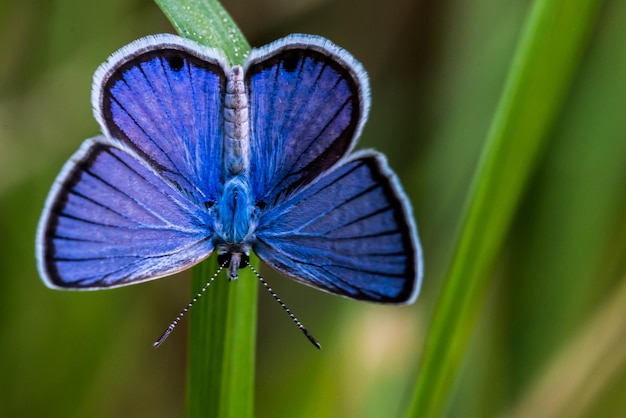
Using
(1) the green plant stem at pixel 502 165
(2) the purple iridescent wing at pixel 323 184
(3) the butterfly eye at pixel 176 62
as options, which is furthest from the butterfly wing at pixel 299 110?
(1) the green plant stem at pixel 502 165

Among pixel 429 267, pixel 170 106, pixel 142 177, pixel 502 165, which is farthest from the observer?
pixel 429 267

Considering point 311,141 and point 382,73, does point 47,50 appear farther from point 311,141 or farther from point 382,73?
point 382,73

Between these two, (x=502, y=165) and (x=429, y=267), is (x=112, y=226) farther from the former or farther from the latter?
(x=429, y=267)

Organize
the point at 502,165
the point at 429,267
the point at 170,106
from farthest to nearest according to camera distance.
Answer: the point at 429,267
the point at 170,106
the point at 502,165

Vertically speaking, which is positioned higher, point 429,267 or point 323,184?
point 323,184

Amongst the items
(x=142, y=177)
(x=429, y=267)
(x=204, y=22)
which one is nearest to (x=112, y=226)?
(x=142, y=177)

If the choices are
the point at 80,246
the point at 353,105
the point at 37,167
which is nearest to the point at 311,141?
the point at 353,105

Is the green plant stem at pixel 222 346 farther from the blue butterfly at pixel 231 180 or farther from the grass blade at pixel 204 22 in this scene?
the grass blade at pixel 204 22
